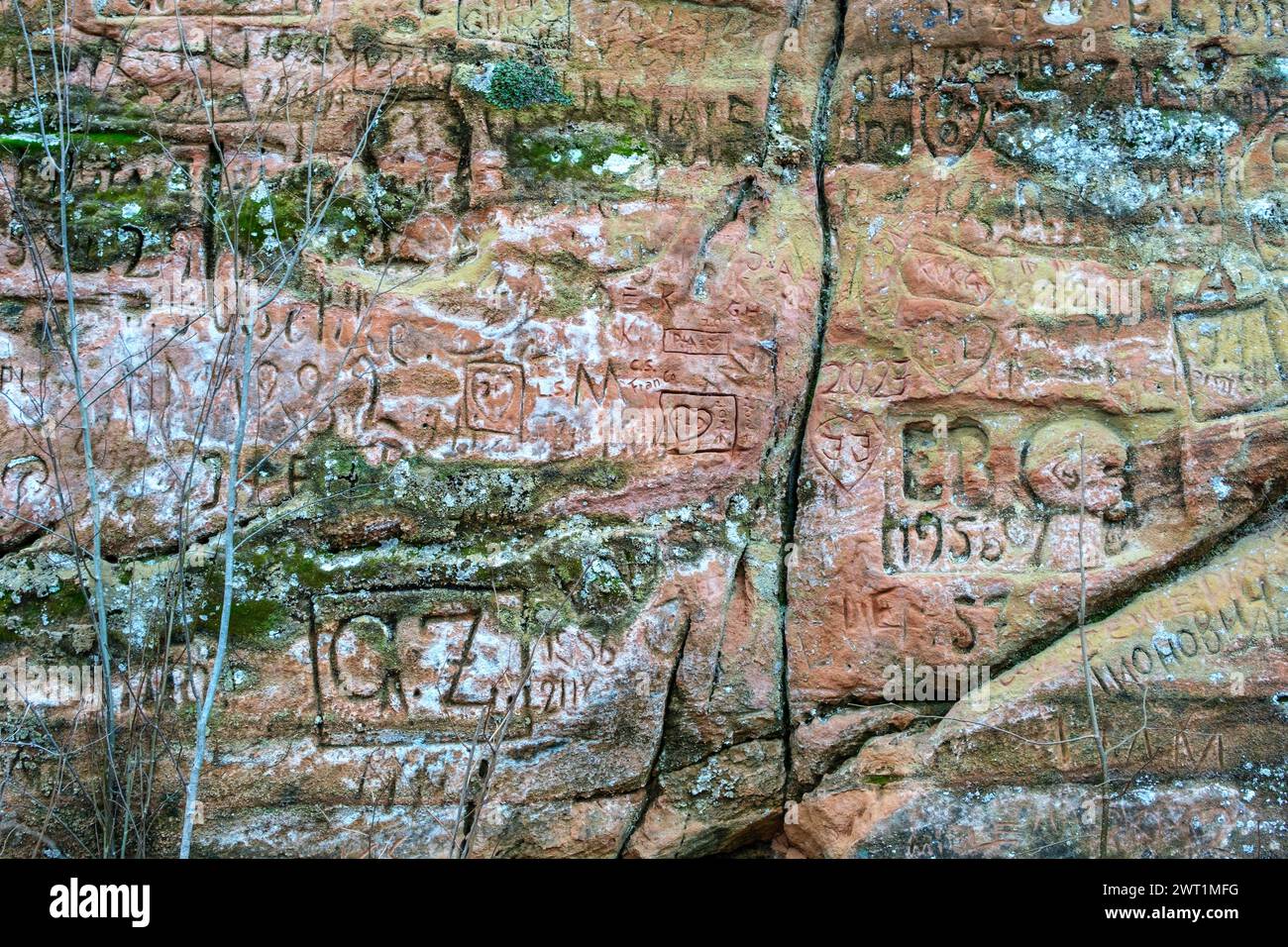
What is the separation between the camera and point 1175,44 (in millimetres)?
4055

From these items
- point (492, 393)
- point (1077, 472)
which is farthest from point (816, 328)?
point (492, 393)

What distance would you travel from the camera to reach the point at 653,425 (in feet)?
12.8

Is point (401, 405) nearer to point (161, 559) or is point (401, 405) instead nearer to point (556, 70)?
point (161, 559)

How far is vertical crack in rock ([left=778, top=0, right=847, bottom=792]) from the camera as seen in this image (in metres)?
3.90

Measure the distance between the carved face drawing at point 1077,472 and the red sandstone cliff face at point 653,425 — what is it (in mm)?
12

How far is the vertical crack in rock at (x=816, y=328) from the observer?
3.90 m

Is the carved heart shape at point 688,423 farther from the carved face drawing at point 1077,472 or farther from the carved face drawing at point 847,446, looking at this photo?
the carved face drawing at point 1077,472

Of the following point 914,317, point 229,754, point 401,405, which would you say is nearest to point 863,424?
point 914,317

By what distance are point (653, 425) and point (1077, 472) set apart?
52.7 inches

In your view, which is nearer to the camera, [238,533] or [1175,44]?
[238,533]

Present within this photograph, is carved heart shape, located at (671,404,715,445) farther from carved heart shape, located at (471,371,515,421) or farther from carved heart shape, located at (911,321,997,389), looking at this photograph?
carved heart shape, located at (911,321,997,389)

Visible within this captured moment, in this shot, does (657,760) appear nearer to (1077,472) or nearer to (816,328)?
(816,328)

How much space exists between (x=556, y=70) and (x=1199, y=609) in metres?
2.64

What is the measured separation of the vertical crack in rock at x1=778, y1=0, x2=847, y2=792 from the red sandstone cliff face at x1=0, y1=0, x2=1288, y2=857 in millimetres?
15
